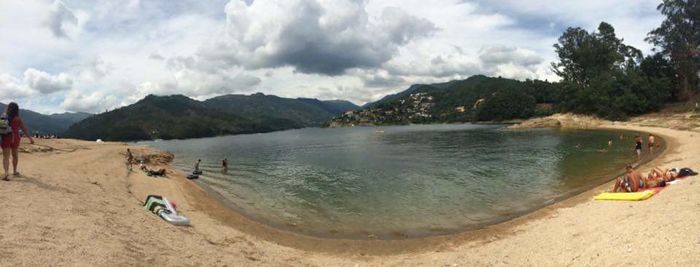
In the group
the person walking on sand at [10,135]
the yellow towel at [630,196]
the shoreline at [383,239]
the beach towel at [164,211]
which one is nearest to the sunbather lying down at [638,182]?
the yellow towel at [630,196]

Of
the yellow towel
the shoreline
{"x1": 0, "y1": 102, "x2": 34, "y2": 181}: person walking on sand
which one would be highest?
{"x1": 0, "y1": 102, "x2": 34, "y2": 181}: person walking on sand

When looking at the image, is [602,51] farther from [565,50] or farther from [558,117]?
[558,117]

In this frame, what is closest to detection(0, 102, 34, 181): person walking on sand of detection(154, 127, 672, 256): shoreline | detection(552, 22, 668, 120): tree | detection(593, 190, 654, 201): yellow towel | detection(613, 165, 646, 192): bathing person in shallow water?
detection(154, 127, 672, 256): shoreline

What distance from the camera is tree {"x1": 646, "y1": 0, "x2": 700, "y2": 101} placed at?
330ft

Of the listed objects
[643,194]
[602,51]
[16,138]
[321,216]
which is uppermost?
[602,51]

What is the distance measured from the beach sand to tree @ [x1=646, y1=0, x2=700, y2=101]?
366 ft

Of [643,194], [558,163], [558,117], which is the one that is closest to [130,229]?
[643,194]

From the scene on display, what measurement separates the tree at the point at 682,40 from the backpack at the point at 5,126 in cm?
13762

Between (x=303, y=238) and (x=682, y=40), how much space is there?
131m

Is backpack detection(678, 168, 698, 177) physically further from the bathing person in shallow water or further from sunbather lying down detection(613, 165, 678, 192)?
the bathing person in shallow water

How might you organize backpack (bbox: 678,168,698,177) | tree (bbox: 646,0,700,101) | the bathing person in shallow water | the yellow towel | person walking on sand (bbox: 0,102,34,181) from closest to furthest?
1. person walking on sand (bbox: 0,102,34,181)
2. the yellow towel
3. the bathing person in shallow water
4. backpack (bbox: 678,168,698,177)
5. tree (bbox: 646,0,700,101)

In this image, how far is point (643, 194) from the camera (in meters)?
19.9

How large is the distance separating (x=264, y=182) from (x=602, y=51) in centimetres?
12924

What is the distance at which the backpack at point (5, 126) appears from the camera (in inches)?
672
